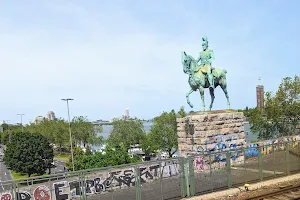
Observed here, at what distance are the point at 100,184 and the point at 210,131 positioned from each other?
9.67m

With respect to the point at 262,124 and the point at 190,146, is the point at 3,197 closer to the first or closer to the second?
the point at 190,146

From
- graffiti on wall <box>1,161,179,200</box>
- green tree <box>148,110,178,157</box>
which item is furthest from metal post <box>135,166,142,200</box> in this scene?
green tree <box>148,110,178,157</box>

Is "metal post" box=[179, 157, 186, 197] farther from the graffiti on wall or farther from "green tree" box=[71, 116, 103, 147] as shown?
"green tree" box=[71, 116, 103, 147]

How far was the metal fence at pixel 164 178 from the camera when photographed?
14.1m

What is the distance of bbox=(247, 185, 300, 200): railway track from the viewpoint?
596 inches

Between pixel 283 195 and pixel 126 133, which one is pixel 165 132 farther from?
pixel 283 195

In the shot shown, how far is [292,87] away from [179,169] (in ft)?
83.2

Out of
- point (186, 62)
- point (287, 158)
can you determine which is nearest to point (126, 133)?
point (186, 62)

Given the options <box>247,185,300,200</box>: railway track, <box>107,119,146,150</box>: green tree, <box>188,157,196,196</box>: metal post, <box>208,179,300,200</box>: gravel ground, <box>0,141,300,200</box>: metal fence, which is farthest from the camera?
<box>107,119,146,150</box>: green tree

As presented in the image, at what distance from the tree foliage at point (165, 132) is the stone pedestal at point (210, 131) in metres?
28.3

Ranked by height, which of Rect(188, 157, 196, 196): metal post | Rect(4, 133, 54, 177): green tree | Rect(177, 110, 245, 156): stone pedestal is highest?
Rect(177, 110, 245, 156): stone pedestal

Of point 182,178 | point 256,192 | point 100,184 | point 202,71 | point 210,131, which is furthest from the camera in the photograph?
point 202,71

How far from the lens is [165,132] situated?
5272 cm

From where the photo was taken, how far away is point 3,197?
13.0 meters
